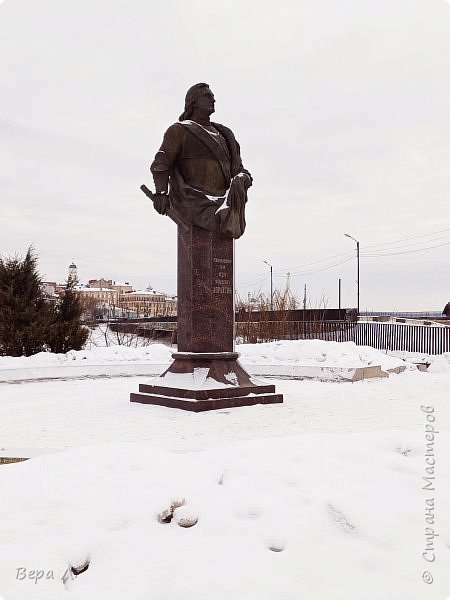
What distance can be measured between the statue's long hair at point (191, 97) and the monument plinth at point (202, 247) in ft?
0.05

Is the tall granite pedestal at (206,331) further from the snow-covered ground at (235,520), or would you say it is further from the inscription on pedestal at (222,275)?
the snow-covered ground at (235,520)

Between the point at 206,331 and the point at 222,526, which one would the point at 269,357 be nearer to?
the point at 206,331

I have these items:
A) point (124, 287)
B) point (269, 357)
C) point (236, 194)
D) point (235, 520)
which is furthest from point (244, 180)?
point (124, 287)

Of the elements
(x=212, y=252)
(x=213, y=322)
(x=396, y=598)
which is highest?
(x=212, y=252)

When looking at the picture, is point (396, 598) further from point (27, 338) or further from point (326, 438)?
point (27, 338)

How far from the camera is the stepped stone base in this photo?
291 inches

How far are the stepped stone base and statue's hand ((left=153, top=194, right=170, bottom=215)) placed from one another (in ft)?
6.27

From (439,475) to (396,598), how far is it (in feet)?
4.46

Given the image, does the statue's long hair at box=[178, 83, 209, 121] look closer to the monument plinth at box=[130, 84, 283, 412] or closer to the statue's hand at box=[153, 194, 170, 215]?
the monument plinth at box=[130, 84, 283, 412]

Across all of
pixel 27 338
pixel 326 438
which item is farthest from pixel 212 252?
pixel 27 338

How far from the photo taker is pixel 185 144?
796 centimetres

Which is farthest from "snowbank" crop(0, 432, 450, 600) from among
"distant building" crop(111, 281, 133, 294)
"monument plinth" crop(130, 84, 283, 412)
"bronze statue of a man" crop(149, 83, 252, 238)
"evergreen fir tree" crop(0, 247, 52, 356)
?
"distant building" crop(111, 281, 133, 294)

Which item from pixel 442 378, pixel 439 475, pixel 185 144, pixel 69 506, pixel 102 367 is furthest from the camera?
pixel 102 367

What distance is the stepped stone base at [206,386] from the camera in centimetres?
→ 739
